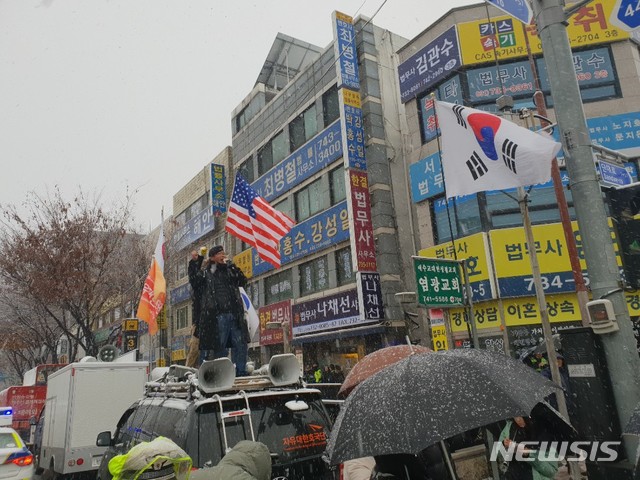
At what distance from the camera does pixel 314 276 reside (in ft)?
73.8

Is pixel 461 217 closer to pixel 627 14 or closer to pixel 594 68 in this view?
pixel 594 68

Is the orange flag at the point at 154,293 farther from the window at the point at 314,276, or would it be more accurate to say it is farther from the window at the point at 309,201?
the window at the point at 309,201

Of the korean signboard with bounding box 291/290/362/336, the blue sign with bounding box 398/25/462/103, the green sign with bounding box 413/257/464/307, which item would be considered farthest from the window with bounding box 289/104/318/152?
the green sign with bounding box 413/257/464/307

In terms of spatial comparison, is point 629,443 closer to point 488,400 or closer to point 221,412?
point 488,400

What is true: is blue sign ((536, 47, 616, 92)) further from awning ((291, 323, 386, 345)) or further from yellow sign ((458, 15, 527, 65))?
awning ((291, 323, 386, 345))

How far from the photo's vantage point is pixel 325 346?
22594 mm

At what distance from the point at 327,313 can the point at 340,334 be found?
4.38 ft

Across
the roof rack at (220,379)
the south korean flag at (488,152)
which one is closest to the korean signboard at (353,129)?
the south korean flag at (488,152)

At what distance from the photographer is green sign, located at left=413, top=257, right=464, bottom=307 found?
26.6 feet

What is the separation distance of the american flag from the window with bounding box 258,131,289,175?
13.4 meters

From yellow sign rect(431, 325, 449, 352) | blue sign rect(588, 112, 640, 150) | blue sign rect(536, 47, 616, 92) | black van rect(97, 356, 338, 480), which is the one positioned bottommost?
black van rect(97, 356, 338, 480)

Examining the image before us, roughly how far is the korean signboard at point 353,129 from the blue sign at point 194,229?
46.8 ft

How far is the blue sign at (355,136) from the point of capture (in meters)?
19.1

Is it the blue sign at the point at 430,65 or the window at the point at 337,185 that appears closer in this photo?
the blue sign at the point at 430,65
